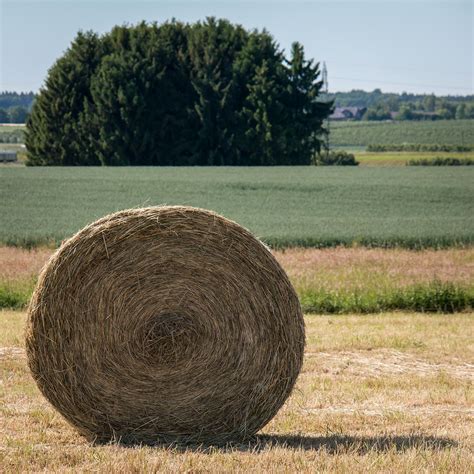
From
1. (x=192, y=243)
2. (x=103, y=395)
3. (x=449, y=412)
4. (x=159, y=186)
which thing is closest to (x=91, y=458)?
(x=103, y=395)

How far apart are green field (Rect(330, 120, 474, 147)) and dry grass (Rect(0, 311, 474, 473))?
1649 inches

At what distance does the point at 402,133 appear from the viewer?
6378cm

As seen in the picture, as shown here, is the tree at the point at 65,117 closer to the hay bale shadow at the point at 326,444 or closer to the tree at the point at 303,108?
the tree at the point at 303,108

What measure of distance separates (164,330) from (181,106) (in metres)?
46.6

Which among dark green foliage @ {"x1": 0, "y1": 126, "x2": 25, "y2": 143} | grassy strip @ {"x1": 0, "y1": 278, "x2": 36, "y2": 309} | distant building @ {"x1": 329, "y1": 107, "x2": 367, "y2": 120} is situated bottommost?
grassy strip @ {"x1": 0, "y1": 278, "x2": 36, "y2": 309}

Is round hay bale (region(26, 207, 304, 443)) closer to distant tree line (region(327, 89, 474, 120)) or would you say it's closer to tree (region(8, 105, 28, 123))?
distant tree line (region(327, 89, 474, 120))

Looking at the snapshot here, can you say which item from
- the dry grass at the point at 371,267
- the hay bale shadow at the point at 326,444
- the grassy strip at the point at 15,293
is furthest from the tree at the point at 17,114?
the hay bale shadow at the point at 326,444

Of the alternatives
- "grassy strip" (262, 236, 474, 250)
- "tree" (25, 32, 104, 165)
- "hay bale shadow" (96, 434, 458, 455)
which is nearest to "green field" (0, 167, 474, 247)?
"grassy strip" (262, 236, 474, 250)

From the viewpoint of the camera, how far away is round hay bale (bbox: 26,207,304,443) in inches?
269

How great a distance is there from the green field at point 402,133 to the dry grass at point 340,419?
137ft

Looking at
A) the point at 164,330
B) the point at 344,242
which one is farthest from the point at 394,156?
the point at 164,330

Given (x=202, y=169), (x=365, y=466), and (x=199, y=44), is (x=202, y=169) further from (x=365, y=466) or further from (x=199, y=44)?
(x=365, y=466)

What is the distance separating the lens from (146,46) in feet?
180

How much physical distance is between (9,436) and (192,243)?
70.7 inches
